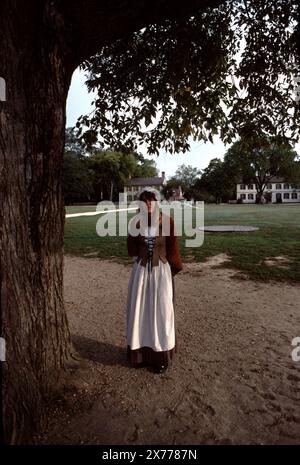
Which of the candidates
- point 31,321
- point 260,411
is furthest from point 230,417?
point 31,321

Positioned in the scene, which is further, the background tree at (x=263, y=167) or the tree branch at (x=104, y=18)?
the background tree at (x=263, y=167)

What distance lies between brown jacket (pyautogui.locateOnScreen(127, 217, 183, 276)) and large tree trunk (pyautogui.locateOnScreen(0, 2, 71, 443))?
1149 millimetres

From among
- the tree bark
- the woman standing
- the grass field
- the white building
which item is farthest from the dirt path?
the white building

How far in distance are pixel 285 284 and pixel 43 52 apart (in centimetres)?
699

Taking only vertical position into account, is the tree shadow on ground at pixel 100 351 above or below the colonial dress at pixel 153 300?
below

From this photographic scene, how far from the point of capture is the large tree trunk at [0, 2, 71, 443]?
2.53 m

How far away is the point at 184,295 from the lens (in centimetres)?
674

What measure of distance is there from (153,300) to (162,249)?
0.64m

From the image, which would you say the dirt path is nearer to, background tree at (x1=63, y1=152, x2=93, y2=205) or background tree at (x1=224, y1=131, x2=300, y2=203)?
background tree at (x1=224, y1=131, x2=300, y2=203)

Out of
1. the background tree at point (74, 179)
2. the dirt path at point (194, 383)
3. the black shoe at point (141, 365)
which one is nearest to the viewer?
Result: the dirt path at point (194, 383)

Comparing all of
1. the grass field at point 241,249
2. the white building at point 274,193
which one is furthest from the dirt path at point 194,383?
the white building at point 274,193

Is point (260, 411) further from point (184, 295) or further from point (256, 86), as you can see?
point (256, 86)

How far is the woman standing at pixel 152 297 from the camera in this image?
3.60 meters

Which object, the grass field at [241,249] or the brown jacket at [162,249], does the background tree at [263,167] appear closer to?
the grass field at [241,249]
